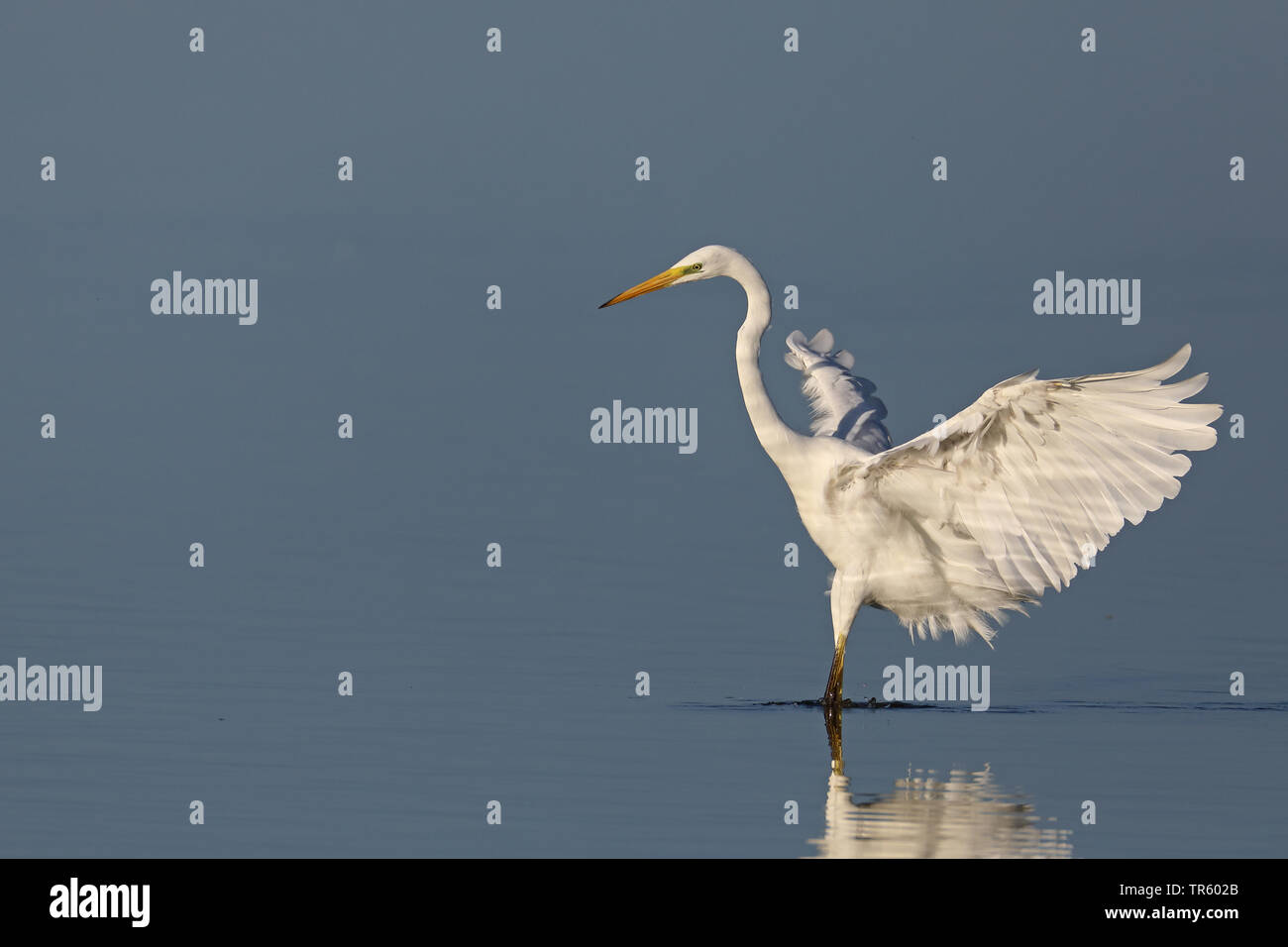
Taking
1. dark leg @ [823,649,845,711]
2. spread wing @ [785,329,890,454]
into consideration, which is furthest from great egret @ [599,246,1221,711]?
spread wing @ [785,329,890,454]

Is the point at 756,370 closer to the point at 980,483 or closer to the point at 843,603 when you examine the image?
the point at 843,603

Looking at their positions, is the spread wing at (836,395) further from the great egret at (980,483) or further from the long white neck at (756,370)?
the long white neck at (756,370)

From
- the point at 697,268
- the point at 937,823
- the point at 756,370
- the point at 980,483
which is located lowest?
the point at 937,823

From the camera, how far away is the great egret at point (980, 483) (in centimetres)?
1446

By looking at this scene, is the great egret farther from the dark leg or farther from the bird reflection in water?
the bird reflection in water

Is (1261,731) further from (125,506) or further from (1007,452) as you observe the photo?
(125,506)

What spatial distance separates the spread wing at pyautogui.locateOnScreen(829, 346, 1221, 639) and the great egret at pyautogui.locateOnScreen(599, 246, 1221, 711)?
0.4 inches

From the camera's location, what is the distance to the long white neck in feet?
54.2

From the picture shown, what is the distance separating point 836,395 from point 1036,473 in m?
3.72

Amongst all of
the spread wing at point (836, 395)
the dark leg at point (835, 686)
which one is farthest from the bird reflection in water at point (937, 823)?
the spread wing at point (836, 395)

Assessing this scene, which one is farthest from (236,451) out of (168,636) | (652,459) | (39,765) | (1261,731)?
(1261,731)

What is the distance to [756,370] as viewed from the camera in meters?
16.9

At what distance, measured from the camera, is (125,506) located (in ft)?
71.5

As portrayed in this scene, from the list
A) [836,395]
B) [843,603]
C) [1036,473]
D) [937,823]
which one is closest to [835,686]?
[843,603]
